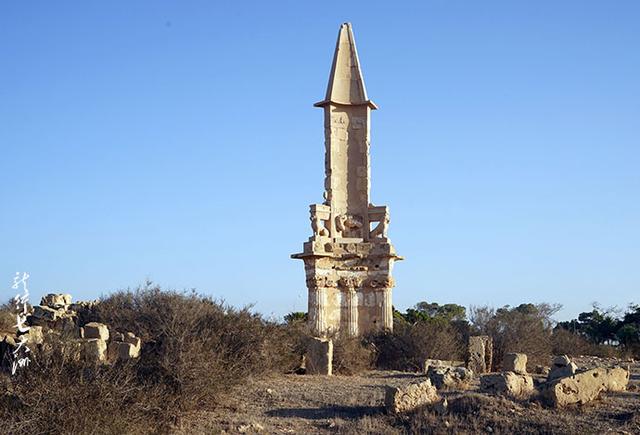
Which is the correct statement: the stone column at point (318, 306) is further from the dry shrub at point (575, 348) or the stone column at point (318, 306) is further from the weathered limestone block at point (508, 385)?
the weathered limestone block at point (508, 385)

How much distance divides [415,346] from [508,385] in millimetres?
5945

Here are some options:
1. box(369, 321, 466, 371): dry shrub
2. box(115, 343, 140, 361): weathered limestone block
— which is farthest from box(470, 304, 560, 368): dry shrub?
box(115, 343, 140, 361): weathered limestone block

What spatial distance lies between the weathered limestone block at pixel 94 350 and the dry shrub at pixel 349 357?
15.2ft

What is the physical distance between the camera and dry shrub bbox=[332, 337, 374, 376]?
14.7 metres

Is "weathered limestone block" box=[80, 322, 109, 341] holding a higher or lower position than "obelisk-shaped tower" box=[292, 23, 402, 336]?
lower

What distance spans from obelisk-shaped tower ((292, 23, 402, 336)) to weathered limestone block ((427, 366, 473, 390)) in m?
5.69

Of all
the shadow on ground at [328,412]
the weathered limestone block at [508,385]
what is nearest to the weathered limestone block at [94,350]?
the shadow on ground at [328,412]

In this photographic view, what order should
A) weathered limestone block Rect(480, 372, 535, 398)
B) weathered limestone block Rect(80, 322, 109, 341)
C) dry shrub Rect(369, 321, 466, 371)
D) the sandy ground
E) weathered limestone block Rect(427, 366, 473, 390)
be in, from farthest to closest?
dry shrub Rect(369, 321, 466, 371) → weathered limestone block Rect(80, 322, 109, 341) → weathered limestone block Rect(427, 366, 473, 390) → weathered limestone block Rect(480, 372, 535, 398) → the sandy ground

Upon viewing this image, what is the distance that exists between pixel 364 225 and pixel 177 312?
7.94 metres

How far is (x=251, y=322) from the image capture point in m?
13.0

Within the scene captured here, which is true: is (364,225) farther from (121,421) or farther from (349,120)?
(121,421)

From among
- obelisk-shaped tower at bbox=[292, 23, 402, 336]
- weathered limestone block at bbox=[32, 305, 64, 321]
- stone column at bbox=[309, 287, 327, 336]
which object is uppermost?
obelisk-shaped tower at bbox=[292, 23, 402, 336]

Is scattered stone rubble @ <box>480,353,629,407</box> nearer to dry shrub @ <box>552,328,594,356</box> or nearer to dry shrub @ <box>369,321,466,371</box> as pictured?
dry shrub @ <box>369,321,466,371</box>

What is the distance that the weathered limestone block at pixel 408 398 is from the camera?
1013 cm
